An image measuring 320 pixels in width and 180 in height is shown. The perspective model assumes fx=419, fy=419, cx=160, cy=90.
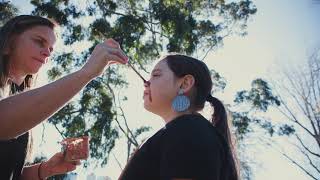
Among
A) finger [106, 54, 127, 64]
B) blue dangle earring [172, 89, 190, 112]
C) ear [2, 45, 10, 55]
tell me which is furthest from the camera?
blue dangle earring [172, 89, 190, 112]

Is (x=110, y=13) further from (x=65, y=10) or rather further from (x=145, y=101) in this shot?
(x=145, y=101)

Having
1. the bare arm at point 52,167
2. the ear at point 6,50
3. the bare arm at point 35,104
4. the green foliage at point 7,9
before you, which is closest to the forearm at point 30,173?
the bare arm at point 52,167

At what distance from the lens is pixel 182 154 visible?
6.35 feet

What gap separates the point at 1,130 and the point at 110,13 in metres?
13.3

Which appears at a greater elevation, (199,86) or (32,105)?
(199,86)

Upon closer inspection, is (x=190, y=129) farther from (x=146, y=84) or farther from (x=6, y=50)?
(x=6, y=50)

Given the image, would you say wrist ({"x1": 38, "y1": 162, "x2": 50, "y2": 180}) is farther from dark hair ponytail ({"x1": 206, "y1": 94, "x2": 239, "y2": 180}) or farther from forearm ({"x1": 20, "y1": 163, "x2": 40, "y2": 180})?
dark hair ponytail ({"x1": 206, "y1": 94, "x2": 239, "y2": 180})

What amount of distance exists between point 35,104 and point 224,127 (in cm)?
123

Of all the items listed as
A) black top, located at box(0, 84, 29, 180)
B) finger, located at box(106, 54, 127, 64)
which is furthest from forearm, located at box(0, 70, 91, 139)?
black top, located at box(0, 84, 29, 180)

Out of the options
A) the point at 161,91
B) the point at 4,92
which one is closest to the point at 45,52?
the point at 4,92

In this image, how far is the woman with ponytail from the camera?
1.93 m

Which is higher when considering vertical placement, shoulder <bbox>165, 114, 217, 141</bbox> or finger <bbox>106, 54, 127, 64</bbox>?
finger <bbox>106, 54, 127, 64</bbox>

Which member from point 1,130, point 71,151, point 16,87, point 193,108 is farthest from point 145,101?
point 1,130

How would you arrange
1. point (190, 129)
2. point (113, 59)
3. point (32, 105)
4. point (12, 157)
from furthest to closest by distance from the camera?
point (12, 157), point (190, 129), point (113, 59), point (32, 105)
